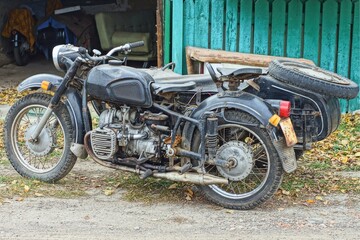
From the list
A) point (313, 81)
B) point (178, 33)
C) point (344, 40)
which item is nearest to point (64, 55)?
point (313, 81)

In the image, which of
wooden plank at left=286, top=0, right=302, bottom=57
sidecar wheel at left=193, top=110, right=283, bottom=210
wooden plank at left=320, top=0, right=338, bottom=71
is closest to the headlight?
Result: sidecar wheel at left=193, top=110, right=283, bottom=210

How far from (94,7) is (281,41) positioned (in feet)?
26.8

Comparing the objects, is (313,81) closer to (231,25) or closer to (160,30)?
(231,25)

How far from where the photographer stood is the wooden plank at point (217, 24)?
10.3 meters

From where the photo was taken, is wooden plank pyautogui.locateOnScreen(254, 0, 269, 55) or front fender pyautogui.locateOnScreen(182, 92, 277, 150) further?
wooden plank pyautogui.locateOnScreen(254, 0, 269, 55)

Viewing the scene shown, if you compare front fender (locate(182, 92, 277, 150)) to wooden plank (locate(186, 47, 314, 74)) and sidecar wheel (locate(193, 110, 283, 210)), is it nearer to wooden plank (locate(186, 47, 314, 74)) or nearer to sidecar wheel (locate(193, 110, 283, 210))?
sidecar wheel (locate(193, 110, 283, 210))

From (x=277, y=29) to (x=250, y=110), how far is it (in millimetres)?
Answer: 4770

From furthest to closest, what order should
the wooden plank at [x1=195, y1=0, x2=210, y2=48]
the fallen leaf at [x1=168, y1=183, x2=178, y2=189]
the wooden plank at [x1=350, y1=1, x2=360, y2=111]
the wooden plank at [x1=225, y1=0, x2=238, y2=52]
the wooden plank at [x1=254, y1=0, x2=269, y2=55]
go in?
1. the wooden plank at [x1=195, y1=0, x2=210, y2=48]
2. the wooden plank at [x1=225, y1=0, x2=238, y2=52]
3. the wooden plank at [x1=254, y1=0, x2=269, y2=55]
4. the wooden plank at [x1=350, y1=1, x2=360, y2=111]
5. the fallen leaf at [x1=168, y1=183, x2=178, y2=189]

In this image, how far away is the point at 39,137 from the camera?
6512 mm

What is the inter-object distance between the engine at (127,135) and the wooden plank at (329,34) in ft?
15.6

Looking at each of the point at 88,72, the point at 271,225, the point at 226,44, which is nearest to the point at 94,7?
the point at 226,44

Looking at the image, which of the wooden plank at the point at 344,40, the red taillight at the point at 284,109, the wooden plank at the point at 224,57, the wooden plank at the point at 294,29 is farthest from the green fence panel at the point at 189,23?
the red taillight at the point at 284,109

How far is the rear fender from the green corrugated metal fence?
4571 mm

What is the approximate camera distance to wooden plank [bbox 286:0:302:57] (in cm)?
1005
